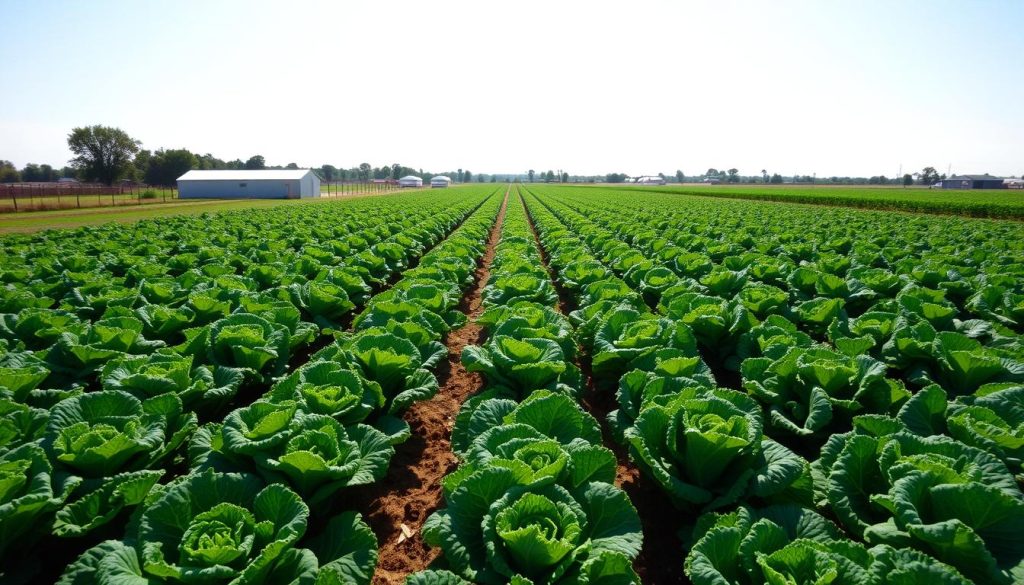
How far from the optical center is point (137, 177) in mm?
85125

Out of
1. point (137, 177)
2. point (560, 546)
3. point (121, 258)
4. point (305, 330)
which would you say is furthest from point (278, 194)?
point (560, 546)

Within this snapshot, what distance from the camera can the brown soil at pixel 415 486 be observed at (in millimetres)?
3553

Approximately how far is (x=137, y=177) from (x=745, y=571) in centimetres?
10710

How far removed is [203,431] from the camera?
12.0 feet

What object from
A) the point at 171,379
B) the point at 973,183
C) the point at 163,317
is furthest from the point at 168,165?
the point at 973,183

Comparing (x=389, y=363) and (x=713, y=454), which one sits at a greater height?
(x=389, y=363)

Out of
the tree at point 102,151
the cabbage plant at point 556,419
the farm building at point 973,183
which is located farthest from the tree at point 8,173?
the farm building at point 973,183

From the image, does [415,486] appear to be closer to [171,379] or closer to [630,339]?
[171,379]

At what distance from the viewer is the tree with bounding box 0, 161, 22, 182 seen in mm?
101012

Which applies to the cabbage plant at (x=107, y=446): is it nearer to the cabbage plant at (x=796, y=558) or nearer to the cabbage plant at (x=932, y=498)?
the cabbage plant at (x=796, y=558)

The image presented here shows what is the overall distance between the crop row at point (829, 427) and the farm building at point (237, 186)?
61.7 metres

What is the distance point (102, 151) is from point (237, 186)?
3709 cm

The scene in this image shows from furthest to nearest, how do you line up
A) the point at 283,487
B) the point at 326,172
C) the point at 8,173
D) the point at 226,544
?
the point at 326,172
the point at 8,173
the point at 283,487
the point at 226,544

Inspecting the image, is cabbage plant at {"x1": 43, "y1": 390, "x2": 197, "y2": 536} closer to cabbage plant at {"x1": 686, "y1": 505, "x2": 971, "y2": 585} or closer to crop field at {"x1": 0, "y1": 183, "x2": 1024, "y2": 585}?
crop field at {"x1": 0, "y1": 183, "x2": 1024, "y2": 585}
